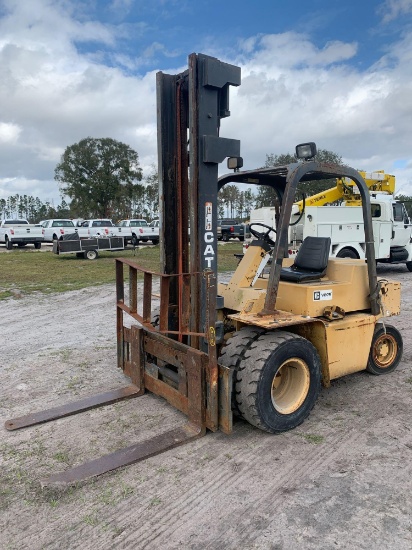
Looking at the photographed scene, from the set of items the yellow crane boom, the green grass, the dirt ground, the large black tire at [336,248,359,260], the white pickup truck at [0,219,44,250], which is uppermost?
the yellow crane boom

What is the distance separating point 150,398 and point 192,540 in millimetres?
2046

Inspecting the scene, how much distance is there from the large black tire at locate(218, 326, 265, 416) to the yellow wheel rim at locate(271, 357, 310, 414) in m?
0.35

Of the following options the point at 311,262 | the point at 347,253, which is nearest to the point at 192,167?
the point at 311,262

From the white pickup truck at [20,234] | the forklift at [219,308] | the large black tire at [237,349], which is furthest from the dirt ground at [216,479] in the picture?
the white pickup truck at [20,234]

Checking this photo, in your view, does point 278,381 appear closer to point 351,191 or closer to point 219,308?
point 219,308

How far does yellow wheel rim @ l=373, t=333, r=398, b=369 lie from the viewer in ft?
17.5

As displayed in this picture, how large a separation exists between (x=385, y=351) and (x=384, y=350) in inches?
1.0

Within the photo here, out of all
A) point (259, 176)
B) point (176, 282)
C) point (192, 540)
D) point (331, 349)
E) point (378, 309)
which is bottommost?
point (192, 540)

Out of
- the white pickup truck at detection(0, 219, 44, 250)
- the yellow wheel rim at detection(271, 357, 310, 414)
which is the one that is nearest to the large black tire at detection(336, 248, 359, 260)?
the yellow wheel rim at detection(271, 357, 310, 414)

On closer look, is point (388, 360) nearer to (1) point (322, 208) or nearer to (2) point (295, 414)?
(2) point (295, 414)

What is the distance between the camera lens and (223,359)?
3.95m

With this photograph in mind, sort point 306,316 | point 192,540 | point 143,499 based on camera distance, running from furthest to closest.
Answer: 1. point 306,316
2. point 143,499
3. point 192,540

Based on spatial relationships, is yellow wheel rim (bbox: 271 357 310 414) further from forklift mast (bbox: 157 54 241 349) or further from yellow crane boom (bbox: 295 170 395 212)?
yellow crane boom (bbox: 295 170 395 212)

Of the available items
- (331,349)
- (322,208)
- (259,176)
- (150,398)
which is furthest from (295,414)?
(322,208)
